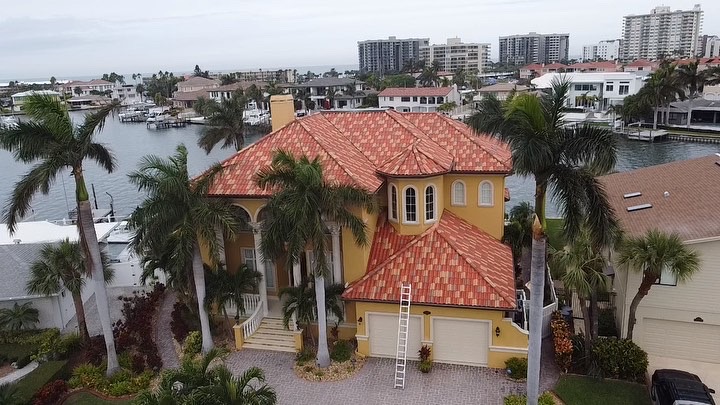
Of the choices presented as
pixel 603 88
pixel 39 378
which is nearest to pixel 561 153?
pixel 39 378

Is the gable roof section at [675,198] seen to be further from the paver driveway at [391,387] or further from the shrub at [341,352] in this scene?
the shrub at [341,352]

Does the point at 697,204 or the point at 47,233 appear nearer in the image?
the point at 697,204

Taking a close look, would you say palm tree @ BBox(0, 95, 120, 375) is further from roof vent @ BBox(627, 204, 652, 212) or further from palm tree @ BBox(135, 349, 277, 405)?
roof vent @ BBox(627, 204, 652, 212)

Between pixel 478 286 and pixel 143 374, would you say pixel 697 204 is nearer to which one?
pixel 478 286

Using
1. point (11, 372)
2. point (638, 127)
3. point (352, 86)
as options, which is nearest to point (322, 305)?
point (11, 372)

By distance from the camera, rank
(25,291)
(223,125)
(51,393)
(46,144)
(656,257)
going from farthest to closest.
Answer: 1. (223,125)
2. (25,291)
3. (51,393)
4. (46,144)
5. (656,257)

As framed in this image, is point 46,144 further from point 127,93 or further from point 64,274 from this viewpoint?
point 127,93

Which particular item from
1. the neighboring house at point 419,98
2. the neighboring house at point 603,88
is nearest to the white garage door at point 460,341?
the neighboring house at point 603,88
